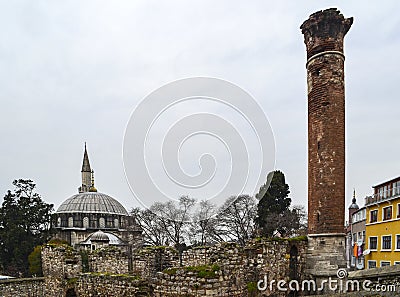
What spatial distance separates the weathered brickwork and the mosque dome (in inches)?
1751

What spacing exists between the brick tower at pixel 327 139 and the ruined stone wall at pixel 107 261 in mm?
7143

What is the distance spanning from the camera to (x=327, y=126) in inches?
563

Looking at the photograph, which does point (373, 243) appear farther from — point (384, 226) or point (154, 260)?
point (154, 260)

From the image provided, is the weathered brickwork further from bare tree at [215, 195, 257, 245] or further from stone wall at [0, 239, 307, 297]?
bare tree at [215, 195, 257, 245]

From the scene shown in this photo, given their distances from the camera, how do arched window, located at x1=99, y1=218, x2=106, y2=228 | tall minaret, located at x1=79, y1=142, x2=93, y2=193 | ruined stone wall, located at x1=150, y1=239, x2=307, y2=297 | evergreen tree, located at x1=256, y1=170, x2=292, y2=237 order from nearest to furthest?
ruined stone wall, located at x1=150, y1=239, x2=307, y2=297 < evergreen tree, located at x1=256, y1=170, x2=292, y2=237 < arched window, located at x1=99, y1=218, x2=106, y2=228 < tall minaret, located at x1=79, y1=142, x2=93, y2=193

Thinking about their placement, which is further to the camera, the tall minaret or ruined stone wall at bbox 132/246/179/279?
the tall minaret

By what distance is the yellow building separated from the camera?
106 ft

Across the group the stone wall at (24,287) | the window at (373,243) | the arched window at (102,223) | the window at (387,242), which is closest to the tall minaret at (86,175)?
the arched window at (102,223)

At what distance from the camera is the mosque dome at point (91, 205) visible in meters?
56.7

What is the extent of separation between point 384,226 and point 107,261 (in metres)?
26.6

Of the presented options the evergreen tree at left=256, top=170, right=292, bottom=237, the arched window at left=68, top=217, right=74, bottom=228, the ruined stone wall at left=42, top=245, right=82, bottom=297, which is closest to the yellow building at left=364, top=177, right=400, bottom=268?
the evergreen tree at left=256, top=170, right=292, bottom=237

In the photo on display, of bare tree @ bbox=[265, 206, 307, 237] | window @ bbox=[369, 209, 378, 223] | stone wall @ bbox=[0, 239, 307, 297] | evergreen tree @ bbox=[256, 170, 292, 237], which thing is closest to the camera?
stone wall @ bbox=[0, 239, 307, 297]

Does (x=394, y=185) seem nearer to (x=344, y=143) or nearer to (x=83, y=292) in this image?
(x=344, y=143)

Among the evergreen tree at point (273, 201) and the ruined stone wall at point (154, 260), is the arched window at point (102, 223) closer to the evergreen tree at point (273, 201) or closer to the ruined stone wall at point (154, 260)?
the evergreen tree at point (273, 201)
